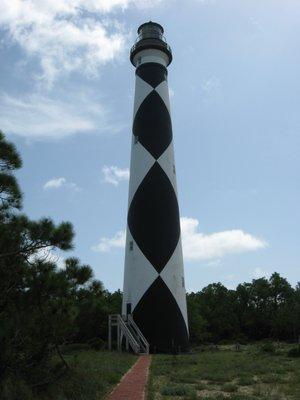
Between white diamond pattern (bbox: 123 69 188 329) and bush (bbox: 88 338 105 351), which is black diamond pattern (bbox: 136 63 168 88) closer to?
white diamond pattern (bbox: 123 69 188 329)

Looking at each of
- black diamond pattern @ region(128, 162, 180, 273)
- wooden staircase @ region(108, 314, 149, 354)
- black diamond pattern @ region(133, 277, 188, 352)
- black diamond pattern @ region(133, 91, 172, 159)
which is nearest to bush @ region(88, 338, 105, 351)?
wooden staircase @ region(108, 314, 149, 354)

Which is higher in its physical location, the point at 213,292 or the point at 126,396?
the point at 213,292

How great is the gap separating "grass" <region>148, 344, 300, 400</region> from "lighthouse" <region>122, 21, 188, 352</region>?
5.01 meters

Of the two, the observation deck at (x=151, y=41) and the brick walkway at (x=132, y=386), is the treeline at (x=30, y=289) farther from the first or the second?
the observation deck at (x=151, y=41)

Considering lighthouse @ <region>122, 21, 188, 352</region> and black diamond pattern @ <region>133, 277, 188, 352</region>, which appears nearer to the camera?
black diamond pattern @ <region>133, 277, 188, 352</region>

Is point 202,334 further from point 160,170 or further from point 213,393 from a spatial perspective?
point 213,393

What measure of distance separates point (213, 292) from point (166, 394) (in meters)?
34.2

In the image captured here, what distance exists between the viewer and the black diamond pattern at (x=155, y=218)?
815 inches

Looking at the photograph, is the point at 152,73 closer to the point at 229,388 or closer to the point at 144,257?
the point at 144,257

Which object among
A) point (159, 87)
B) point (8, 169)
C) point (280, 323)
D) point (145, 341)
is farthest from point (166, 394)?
point (280, 323)

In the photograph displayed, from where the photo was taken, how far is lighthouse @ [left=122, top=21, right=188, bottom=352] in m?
20.1

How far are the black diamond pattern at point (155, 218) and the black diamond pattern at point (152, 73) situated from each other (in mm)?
4441

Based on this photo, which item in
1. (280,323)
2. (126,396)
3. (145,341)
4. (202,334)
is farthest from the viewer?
(280,323)

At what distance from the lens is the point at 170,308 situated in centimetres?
2017
